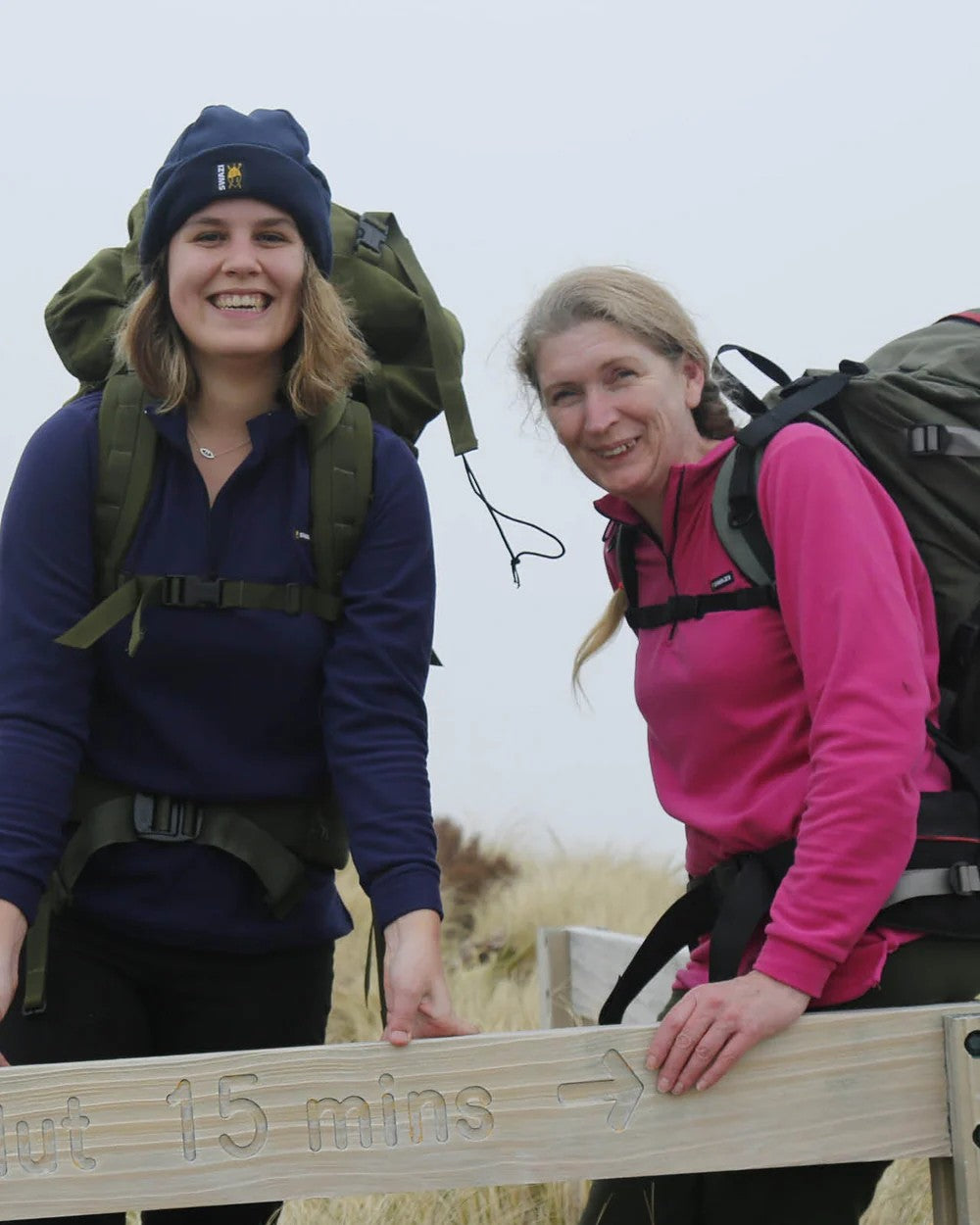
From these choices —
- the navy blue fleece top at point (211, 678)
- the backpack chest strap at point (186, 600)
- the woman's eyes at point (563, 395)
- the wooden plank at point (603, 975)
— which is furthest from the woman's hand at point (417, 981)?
the wooden plank at point (603, 975)

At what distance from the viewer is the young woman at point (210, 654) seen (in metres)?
2.64

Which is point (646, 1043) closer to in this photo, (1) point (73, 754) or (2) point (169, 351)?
(1) point (73, 754)

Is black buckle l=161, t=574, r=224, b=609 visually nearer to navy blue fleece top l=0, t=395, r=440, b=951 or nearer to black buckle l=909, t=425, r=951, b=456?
navy blue fleece top l=0, t=395, r=440, b=951

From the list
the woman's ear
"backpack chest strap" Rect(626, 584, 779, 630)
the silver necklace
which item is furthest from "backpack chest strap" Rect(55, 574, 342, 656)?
the woman's ear

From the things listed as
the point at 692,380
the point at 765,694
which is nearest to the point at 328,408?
the point at 692,380

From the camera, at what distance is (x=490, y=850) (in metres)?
11.1

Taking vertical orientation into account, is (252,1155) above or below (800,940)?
below

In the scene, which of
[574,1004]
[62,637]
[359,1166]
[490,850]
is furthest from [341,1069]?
[490,850]

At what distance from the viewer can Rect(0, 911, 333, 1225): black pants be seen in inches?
106

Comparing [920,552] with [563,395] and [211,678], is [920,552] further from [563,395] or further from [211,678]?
[211,678]

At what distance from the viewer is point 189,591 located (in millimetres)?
2654

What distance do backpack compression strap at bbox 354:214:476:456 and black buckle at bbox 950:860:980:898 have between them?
112cm

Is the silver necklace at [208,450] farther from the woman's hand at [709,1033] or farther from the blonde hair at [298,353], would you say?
the woman's hand at [709,1033]

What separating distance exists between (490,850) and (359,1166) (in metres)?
→ 8.90
